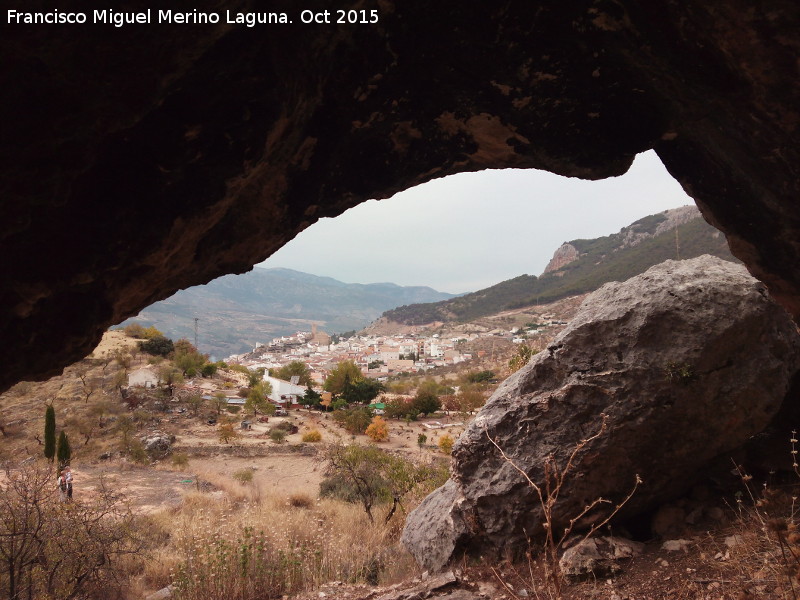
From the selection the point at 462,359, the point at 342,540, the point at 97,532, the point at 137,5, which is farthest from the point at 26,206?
the point at 462,359

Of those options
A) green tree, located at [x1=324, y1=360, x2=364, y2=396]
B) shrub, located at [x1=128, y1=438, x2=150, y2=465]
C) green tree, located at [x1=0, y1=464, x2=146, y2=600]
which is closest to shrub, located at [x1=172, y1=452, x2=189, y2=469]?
shrub, located at [x1=128, y1=438, x2=150, y2=465]

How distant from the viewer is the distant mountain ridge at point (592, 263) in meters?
53.3

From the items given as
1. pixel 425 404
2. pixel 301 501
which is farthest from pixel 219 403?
pixel 301 501

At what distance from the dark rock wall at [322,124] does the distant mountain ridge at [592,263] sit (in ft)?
154

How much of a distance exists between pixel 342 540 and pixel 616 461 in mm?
4630

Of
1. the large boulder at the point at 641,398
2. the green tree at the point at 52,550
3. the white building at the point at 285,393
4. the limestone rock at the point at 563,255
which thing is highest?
the limestone rock at the point at 563,255

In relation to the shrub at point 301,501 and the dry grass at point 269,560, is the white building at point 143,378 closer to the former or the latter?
the shrub at point 301,501

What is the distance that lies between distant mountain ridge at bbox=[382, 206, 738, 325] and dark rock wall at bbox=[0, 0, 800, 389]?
4696 centimetres

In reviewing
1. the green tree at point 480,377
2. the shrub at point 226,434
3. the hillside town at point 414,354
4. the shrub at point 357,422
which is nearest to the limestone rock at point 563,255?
the hillside town at point 414,354

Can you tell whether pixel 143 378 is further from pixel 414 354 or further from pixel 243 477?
pixel 414 354

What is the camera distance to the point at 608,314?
5.04 m

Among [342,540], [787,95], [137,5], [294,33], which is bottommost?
[342,540]

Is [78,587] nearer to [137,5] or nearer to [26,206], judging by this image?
[26,206]

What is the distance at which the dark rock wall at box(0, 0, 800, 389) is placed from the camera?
71.6 inches
